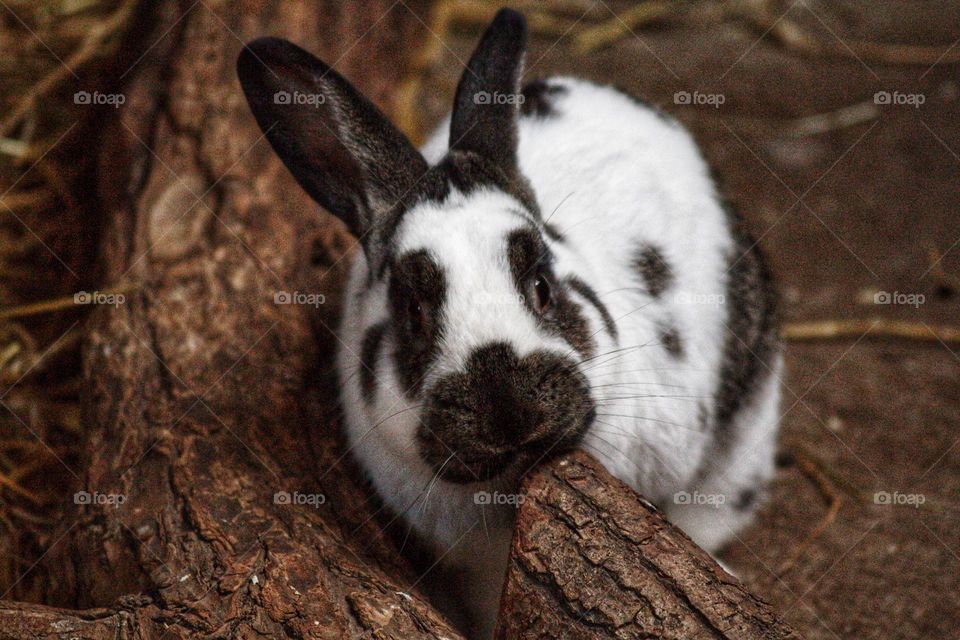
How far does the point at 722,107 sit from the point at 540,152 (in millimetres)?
3467

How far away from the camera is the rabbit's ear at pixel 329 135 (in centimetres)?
362

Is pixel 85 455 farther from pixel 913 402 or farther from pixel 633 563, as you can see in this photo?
pixel 913 402

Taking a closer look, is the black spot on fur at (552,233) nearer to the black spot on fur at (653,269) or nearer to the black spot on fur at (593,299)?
the black spot on fur at (593,299)

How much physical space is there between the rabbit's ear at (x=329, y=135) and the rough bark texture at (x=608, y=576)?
4.40 ft

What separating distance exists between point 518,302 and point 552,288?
0.80ft

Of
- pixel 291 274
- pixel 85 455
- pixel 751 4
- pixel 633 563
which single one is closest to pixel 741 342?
pixel 633 563

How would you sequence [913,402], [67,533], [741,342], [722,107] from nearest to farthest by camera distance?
[67,533] < [741,342] < [913,402] < [722,107]

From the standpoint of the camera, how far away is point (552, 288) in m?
3.43

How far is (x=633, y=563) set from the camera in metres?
2.99

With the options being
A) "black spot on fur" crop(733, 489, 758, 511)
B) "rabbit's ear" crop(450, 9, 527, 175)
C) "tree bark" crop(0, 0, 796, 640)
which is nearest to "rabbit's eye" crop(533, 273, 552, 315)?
"tree bark" crop(0, 0, 796, 640)

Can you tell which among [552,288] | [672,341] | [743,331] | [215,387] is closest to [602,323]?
[552,288]

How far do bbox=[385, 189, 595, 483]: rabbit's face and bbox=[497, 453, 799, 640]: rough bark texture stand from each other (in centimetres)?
21

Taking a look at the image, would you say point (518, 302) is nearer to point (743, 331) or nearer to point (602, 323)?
point (602, 323)

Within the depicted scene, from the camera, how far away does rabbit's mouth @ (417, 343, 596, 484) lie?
303 cm
